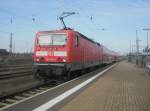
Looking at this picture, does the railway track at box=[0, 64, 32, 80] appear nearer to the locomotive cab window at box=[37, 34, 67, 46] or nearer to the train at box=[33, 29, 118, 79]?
the train at box=[33, 29, 118, 79]

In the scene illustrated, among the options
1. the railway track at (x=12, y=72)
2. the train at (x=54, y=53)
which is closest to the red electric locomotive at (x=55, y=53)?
A: the train at (x=54, y=53)

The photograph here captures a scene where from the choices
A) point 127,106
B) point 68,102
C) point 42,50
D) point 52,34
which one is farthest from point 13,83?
point 127,106

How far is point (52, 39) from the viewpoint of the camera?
63.4ft

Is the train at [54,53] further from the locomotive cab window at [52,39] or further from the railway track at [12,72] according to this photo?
the railway track at [12,72]

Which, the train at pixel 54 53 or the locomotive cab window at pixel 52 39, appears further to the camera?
the locomotive cab window at pixel 52 39

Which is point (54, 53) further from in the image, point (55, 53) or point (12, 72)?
point (12, 72)

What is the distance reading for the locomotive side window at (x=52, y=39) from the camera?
753 inches

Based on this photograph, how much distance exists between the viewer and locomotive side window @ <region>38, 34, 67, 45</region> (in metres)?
19.1

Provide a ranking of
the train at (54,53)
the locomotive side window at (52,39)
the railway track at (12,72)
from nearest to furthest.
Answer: the train at (54,53) < the locomotive side window at (52,39) < the railway track at (12,72)

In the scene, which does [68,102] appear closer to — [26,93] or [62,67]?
[26,93]

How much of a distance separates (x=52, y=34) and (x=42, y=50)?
120 cm

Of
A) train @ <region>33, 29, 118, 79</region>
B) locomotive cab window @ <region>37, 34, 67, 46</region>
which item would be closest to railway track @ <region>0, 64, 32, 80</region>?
train @ <region>33, 29, 118, 79</region>

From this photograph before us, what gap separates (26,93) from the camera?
15039mm

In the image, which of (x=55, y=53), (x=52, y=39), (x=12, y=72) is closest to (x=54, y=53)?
(x=55, y=53)
